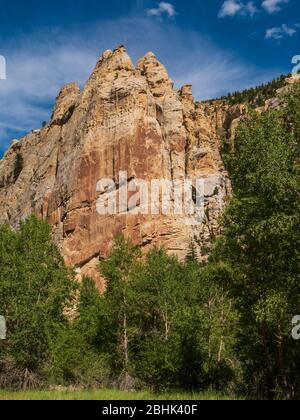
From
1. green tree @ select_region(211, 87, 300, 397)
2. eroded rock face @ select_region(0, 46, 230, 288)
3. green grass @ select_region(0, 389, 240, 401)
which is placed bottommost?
green grass @ select_region(0, 389, 240, 401)

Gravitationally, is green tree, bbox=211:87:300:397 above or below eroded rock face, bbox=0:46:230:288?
below

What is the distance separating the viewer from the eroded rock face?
6425 centimetres

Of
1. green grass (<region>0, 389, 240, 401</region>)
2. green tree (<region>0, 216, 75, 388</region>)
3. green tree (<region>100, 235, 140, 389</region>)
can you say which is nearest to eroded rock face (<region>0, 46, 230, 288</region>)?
green tree (<region>100, 235, 140, 389</region>)

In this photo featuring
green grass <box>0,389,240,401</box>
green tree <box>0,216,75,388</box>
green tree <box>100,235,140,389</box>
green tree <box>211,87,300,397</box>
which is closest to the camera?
green tree <box>211,87,300,397</box>

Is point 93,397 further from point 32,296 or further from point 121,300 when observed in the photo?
point 121,300

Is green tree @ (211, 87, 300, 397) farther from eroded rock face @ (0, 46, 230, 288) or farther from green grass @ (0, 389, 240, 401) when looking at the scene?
eroded rock face @ (0, 46, 230, 288)

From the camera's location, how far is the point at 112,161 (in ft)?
219

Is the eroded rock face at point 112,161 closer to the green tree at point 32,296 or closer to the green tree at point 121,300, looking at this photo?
the green tree at point 121,300

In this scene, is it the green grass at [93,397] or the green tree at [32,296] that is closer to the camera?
the green grass at [93,397]

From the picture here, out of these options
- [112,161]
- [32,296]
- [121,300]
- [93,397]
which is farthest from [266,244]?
[112,161]

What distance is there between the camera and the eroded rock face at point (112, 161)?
211 feet

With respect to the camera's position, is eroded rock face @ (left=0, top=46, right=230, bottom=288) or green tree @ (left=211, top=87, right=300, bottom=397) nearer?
green tree @ (left=211, top=87, right=300, bottom=397)

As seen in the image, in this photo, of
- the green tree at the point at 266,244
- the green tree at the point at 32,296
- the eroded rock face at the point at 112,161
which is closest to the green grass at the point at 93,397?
the green tree at the point at 266,244

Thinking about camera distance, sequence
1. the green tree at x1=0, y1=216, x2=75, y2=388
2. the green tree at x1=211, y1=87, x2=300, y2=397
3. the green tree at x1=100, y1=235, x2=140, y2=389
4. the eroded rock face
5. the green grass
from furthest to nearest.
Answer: the eroded rock face → the green tree at x1=100, y1=235, x2=140, y2=389 → the green tree at x1=0, y1=216, x2=75, y2=388 → the green grass → the green tree at x1=211, y1=87, x2=300, y2=397
